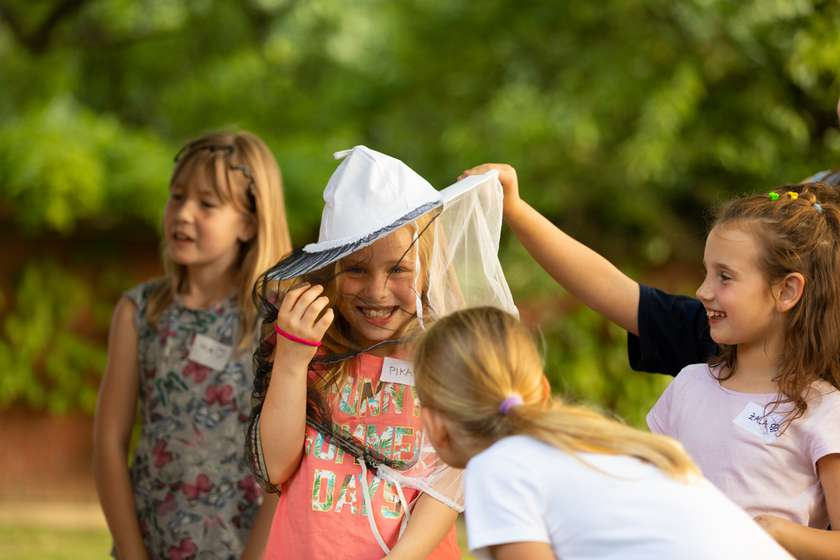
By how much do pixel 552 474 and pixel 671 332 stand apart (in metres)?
0.92

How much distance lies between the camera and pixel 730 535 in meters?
1.91

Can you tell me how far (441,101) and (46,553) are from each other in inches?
202

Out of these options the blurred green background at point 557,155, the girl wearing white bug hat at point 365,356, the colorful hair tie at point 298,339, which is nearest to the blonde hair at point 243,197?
the girl wearing white bug hat at point 365,356

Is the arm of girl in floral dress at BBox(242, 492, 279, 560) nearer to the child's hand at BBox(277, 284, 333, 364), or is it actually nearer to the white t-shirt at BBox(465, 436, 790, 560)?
the child's hand at BBox(277, 284, 333, 364)

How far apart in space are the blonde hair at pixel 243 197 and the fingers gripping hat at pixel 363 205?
97cm

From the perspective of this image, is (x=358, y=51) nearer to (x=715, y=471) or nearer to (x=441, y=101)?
(x=441, y=101)

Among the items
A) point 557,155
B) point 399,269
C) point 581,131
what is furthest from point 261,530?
A: point 557,155

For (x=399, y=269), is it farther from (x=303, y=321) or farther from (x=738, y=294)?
(x=738, y=294)

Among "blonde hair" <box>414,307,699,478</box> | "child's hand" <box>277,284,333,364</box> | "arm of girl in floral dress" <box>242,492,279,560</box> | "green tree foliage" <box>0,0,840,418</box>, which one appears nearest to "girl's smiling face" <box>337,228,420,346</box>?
"child's hand" <box>277,284,333,364</box>

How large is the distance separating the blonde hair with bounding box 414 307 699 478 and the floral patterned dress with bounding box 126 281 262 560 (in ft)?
4.62

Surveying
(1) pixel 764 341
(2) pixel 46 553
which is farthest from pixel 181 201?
(2) pixel 46 553

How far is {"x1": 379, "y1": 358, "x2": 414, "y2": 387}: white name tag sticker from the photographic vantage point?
8.50 feet

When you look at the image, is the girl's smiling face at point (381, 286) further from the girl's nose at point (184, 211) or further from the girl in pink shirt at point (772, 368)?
the girl's nose at point (184, 211)

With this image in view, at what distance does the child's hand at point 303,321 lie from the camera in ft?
7.88
